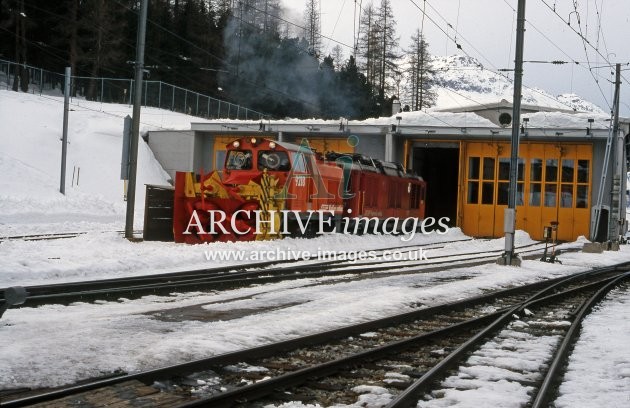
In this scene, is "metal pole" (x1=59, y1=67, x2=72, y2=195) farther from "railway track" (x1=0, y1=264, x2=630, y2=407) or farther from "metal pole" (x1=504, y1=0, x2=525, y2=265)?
"railway track" (x1=0, y1=264, x2=630, y2=407)

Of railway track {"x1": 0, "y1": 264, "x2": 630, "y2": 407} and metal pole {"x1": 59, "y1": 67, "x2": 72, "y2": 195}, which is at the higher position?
metal pole {"x1": 59, "y1": 67, "x2": 72, "y2": 195}

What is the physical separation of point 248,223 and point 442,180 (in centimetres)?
2432

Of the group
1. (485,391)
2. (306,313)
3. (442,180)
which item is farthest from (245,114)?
(485,391)

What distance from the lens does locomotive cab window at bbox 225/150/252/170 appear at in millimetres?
20355

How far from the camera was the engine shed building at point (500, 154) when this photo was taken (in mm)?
32969

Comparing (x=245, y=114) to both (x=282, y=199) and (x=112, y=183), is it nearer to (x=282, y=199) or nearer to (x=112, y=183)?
(x=112, y=183)

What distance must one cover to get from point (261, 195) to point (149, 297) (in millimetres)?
8196

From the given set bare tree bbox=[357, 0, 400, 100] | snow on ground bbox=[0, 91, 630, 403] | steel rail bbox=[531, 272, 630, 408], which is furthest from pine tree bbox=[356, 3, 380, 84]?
steel rail bbox=[531, 272, 630, 408]

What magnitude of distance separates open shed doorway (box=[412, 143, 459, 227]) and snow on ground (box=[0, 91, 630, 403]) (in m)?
8.98

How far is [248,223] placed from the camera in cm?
1931

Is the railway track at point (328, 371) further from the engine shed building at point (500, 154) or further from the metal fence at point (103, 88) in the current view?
the metal fence at point (103, 88)

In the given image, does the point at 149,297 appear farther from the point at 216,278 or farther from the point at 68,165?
the point at 68,165

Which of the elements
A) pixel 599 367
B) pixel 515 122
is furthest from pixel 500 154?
pixel 599 367

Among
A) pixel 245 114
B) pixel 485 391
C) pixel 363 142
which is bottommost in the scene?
pixel 485 391
